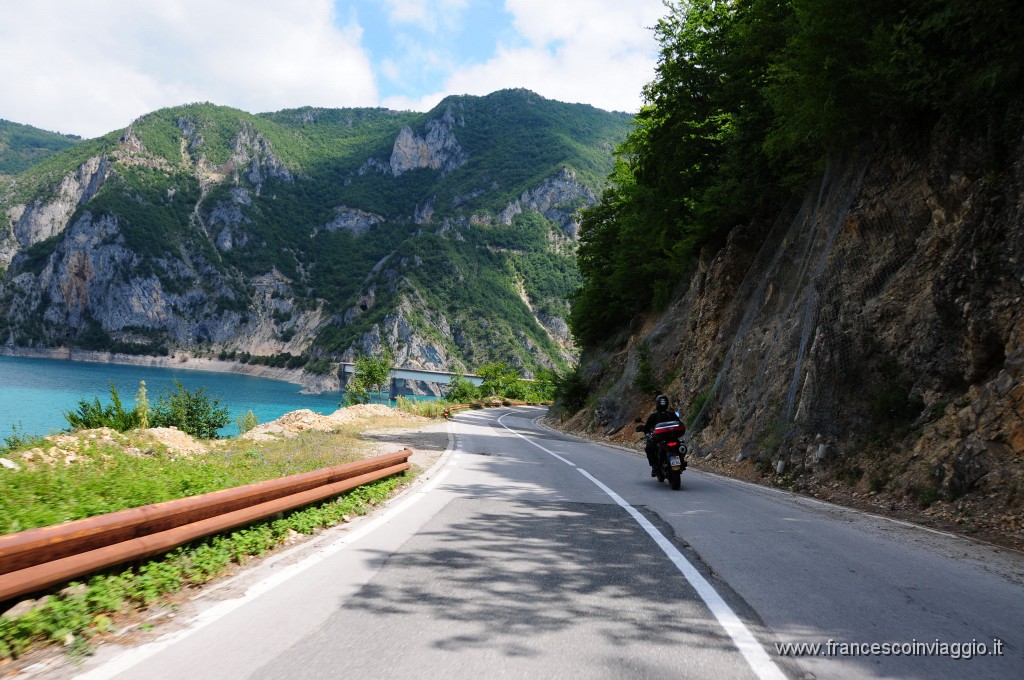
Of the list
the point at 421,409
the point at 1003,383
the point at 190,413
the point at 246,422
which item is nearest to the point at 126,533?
the point at 1003,383

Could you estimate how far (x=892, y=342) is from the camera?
37.3 ft

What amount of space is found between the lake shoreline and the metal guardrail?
486 feet

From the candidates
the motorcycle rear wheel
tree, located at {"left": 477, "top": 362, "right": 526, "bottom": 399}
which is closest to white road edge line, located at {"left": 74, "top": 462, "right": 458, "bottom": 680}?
the motorcycle rear wheel

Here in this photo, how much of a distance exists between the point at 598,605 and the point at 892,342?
9950 mm

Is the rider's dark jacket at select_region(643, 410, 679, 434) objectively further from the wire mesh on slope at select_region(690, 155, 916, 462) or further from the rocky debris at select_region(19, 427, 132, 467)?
the rocky debris at select_region(19, 427, 132, 467)

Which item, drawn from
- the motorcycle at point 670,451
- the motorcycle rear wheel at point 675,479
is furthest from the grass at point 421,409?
the motorcycle rear wheel at point 675,479

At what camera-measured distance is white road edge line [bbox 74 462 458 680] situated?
9.90 ft

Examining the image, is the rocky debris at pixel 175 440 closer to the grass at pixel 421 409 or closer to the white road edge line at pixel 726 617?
the white road edge line at pixel 726 617

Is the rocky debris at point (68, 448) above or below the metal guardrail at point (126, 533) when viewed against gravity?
below

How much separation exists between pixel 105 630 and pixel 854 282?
1413cm

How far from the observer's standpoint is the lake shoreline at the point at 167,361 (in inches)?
6452

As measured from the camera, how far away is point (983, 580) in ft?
16.2

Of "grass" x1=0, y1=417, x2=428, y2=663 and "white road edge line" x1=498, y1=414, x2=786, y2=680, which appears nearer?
"white road edge line" x1=498, y1=414, x2=786, y2=680

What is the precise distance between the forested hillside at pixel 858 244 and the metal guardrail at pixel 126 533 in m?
8.14
